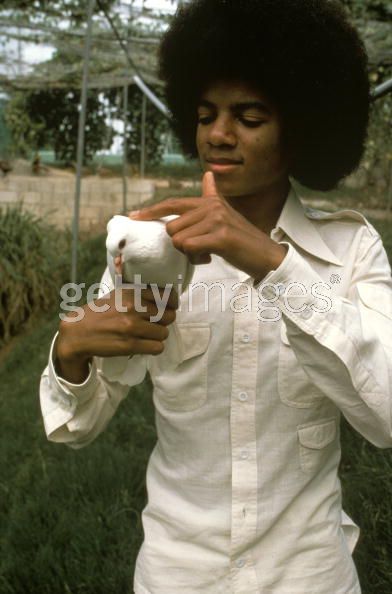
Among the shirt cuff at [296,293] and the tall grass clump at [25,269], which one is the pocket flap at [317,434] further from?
the tall grass clump at [25,269]

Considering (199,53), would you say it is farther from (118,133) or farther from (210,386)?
(118,133)

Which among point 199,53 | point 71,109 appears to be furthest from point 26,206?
point 199,53

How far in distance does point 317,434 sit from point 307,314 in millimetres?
342

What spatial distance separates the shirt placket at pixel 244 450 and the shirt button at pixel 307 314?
252 mm

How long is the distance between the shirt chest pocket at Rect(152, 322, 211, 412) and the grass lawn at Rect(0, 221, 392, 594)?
1178mm

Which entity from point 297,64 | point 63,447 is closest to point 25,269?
point 63,447

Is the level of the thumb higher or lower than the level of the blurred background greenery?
higher

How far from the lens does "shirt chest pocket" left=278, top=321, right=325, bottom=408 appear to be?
132cm

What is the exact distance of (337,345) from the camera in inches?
42.8

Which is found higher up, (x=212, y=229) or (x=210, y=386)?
(x=212, y=229)

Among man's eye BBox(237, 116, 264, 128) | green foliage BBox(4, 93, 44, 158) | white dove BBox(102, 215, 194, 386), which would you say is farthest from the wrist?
green foliage BBox(4, 93, 44, 158)

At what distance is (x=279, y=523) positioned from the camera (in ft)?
4.35

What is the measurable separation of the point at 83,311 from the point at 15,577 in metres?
1.74

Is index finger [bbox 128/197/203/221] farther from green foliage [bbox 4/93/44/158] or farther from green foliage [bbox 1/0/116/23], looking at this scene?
green foliage [bbox 4/93/44/158]
